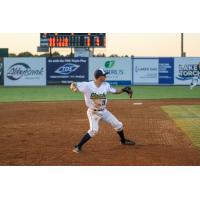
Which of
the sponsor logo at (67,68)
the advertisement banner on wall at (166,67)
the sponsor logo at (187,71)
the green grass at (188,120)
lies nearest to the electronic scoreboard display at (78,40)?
the sponsor logo at (67,68)

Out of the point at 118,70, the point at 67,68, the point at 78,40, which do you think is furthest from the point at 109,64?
the point at 78,40

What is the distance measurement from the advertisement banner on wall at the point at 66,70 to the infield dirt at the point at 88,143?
19538 mm

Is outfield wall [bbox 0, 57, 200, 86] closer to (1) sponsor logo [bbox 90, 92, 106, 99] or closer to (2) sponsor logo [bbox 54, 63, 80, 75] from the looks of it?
(2) sponsor logo [bbox 54, 63, 80, 75]

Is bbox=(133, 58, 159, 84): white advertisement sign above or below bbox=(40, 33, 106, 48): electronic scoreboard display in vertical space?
below

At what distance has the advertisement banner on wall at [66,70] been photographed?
3694cm

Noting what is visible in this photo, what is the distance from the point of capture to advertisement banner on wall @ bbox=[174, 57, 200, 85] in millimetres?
37031

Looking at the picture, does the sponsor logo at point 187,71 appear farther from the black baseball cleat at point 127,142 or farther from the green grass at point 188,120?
the black baseball cleat at point 127,142

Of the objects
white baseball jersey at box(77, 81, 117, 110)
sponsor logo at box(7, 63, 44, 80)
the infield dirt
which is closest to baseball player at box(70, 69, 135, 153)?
white baseball jersey at box(77, 81, 117, 110)

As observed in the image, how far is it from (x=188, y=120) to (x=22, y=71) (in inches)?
942

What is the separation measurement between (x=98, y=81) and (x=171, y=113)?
27.5ft

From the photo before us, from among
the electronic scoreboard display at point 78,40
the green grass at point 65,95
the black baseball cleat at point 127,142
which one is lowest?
the green grass at point 65,95

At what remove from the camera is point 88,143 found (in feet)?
35.1

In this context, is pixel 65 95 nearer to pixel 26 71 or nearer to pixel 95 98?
pixel 26 71

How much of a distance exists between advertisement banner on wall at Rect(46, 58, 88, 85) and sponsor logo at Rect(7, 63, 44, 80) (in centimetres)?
81
